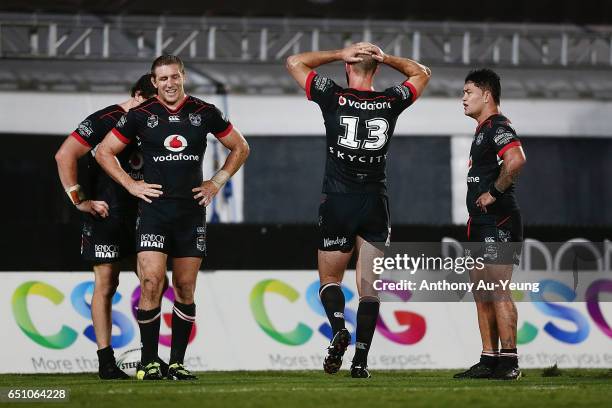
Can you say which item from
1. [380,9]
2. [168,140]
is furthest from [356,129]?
[380,9]

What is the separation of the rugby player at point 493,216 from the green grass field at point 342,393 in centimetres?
27

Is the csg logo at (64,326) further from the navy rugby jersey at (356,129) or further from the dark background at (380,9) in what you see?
the dark background at (380,9)

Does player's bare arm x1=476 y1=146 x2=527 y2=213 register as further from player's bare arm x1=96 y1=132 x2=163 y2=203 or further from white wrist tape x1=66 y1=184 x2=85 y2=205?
white wrist tape x1=66 y1=184 x2=85 y2=205

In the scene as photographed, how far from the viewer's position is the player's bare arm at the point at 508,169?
284 inches

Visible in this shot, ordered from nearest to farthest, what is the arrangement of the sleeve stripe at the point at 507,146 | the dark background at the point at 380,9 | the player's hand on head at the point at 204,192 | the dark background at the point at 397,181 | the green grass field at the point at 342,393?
the green grass field at the point at 342,393, the player's hand on head at the point at 204,192, the sleeve stripe at the point at 507,146, the dark background at the point at 397,181, the dark background at the point at 380,9

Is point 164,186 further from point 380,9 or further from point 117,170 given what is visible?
point 380,9

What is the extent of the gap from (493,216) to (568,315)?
2805 millimetres

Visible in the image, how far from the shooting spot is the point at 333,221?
7145 millimetres

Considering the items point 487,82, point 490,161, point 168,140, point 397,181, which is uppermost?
point 487,82

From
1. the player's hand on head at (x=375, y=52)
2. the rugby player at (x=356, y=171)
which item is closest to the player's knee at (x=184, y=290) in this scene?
the rugby player at (x=356, y=171)

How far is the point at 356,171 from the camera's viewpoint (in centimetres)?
716

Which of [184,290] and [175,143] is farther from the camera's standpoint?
[184,290]

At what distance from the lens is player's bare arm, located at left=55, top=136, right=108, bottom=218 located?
7676mm

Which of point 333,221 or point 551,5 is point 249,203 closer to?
point 551,5
